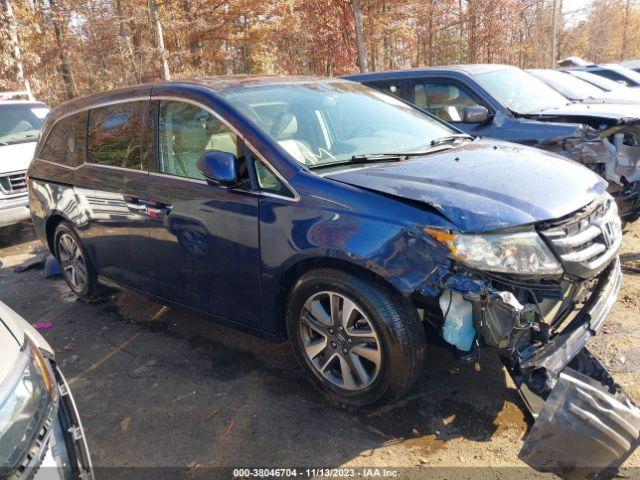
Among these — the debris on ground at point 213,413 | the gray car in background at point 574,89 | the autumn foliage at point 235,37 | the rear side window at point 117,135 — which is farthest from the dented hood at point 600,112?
the autumn foliage at point 235,37

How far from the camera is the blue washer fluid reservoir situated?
249cm

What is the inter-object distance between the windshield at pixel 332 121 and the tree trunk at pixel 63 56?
65.2 feet

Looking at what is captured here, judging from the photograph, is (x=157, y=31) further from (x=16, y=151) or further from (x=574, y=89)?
(x=574, y=89)

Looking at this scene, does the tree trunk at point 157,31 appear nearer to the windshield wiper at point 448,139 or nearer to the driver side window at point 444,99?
the driver side window at point 444,99

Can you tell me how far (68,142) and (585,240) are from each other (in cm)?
414

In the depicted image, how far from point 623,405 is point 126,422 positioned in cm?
260

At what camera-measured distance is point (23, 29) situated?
17906mm

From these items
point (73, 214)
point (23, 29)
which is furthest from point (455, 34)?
point (73, 214)

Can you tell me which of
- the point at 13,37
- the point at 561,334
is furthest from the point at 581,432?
the point at 13,37

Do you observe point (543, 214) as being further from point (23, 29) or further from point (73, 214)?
point (23, 29)

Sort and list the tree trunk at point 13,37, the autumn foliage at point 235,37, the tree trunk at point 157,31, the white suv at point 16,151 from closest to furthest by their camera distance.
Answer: the white suv at point 16,151 < the tree trunk at point 13,37 < the tree trunk at point 157,31 < the autumn foliage at point 235,37

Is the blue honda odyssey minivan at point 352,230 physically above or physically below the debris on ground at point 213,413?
above

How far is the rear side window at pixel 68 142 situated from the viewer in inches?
177

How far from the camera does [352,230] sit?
268cm
